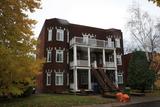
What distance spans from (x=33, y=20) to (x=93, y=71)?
16738mm

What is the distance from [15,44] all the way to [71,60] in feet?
60.2

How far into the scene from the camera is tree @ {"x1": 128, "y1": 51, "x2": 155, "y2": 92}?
2723 cm

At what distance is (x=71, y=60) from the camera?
30.8m

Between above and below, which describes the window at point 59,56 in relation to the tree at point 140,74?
above

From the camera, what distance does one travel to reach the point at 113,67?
3108cm

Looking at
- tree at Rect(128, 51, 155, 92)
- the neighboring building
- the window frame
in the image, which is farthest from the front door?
tree at Rect(128, 51, 155, 92)

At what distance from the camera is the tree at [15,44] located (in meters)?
12.2

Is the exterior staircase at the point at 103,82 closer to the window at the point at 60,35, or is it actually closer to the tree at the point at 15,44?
the window at the point at 60,35

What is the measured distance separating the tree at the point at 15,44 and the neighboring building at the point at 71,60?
13.7m

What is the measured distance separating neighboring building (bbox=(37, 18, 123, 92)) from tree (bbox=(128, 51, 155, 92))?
123 inches

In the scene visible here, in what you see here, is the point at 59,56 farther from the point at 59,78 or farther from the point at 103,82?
the point at 103,82

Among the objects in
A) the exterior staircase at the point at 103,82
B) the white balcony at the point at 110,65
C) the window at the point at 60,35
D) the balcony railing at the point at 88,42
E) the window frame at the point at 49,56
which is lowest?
the exterior staircase at the point at 103,82

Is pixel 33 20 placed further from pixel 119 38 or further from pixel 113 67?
pixel 119 38

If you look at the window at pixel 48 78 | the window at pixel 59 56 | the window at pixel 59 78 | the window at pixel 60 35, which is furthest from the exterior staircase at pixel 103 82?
the window at pixel 60 35
